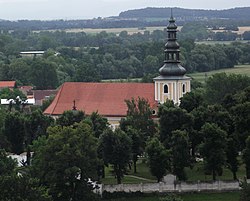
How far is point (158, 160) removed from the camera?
48656 mm

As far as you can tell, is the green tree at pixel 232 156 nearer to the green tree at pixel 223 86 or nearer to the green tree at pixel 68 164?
the green tree at pixel 68 164

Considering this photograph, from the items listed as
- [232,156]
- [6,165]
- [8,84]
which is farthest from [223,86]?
[6,165]

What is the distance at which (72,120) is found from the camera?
57062 millimetres

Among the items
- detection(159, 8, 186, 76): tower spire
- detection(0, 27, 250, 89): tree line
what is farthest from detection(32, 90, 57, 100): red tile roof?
detection(159, 8, 186, 76): tower spire

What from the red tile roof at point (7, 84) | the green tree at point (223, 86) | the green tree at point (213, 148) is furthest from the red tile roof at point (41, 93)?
the green tree at point (213, 148)

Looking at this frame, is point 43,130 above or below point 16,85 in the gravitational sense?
below

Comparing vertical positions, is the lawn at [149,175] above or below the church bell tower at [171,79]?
below

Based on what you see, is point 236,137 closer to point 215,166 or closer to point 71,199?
point 215,166

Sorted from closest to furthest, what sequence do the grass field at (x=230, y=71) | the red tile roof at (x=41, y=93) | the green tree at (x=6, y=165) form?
the green tree at (x=6, y=165), the red tile roof at (x=41, y=93), the grass field at (x=230, y=71)

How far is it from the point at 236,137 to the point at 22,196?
1597cm

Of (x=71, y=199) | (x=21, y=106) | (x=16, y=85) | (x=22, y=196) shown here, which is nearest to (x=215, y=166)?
(x=71, y=199)

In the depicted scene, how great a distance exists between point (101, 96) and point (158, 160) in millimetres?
19290

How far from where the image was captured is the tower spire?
210 feet

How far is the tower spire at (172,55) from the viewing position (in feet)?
210
